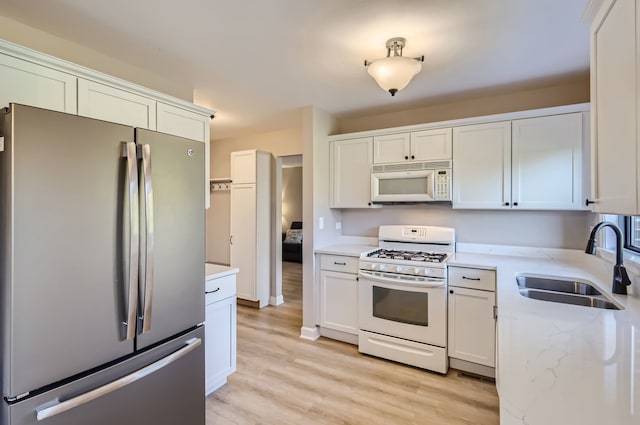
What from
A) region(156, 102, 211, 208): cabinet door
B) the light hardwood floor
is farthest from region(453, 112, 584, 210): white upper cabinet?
region(156, 102, 211, 208): cabinet door

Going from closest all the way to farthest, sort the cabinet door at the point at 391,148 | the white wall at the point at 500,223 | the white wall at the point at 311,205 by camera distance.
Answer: the white wall at the point at 500,223, the cabinet door at the point at 391,148, the white wall at the point at 311,205

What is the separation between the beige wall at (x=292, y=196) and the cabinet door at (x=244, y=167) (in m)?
4.19

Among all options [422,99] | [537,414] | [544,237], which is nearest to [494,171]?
[544,237]

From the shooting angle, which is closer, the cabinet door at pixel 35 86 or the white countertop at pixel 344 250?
the cabinet door at pixel 35 86

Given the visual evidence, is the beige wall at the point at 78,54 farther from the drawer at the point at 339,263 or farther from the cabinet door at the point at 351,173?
the drawer at the point at 339,263

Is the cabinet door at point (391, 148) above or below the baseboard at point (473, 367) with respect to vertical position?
above

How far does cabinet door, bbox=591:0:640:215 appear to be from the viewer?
1002 mm

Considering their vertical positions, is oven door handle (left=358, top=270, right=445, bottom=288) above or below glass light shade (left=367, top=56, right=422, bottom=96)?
below

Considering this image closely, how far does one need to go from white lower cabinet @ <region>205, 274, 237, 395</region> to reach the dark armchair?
198 inches

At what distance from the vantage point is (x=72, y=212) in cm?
126

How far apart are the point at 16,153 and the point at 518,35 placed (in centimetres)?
276

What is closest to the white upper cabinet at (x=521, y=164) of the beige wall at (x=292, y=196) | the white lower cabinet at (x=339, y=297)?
the white lower cabinet at (x=339, y=297)

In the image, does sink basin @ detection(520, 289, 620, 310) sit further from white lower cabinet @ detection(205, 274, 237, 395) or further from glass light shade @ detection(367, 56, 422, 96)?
white lower cabinet @ detection(205, 274, 237, 395)

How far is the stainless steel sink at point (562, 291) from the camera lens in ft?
5.90
